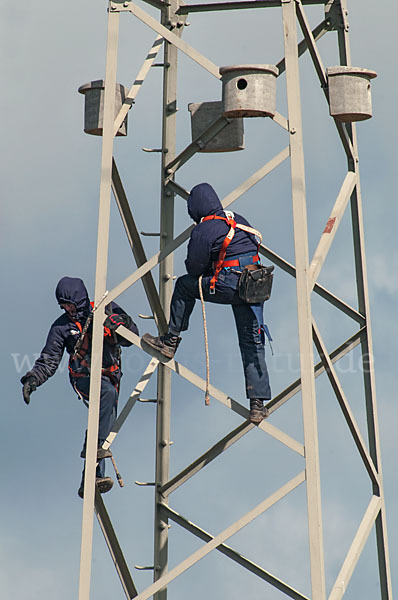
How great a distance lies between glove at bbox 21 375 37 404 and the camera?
1772 cm

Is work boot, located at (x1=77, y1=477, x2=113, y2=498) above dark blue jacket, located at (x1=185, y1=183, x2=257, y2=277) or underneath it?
underneath

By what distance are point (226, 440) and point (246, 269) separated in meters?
2.48

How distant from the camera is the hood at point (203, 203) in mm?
16797

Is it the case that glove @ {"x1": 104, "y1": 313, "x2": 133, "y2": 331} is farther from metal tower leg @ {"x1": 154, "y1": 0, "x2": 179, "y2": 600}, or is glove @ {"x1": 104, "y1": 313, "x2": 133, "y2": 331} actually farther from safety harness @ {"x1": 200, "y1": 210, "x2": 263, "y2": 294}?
metal tower leg @ {"x1": 154, "y1": 0, "x2": 179, "y2": 600}

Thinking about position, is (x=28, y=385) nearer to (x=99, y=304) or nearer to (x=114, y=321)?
(x=114, y=321)

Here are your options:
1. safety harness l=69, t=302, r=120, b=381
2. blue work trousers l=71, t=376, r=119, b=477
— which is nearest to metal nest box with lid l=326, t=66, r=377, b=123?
safety harness l=69, t=302, r=120, b=381

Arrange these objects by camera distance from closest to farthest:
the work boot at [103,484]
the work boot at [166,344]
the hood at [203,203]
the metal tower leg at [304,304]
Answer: the metal tower leg at [304,304] → the hood at [203,203] → the work boot at [166,344] → the work boot at [103,484]

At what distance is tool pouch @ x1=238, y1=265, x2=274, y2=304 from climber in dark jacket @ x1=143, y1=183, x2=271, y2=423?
11 cm

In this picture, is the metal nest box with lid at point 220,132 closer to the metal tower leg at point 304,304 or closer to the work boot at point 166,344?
the metal tower leg at point 304,304

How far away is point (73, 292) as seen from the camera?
18.0m

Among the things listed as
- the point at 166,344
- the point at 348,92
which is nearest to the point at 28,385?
the point at 166,344

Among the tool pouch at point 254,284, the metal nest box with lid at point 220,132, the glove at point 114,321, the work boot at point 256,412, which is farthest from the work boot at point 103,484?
the metal nest box with lid at point 220,132

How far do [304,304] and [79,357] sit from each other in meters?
2.87

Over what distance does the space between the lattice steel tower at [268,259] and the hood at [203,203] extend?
156 millimetres
